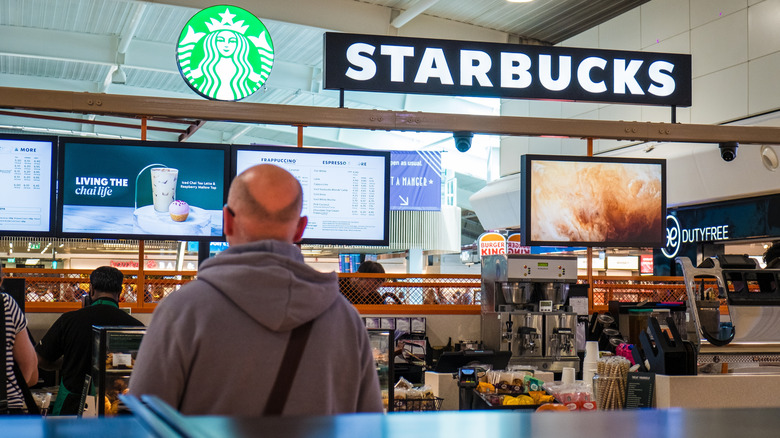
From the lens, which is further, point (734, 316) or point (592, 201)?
point (592, 201)

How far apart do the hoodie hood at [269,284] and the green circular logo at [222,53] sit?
4.49 m

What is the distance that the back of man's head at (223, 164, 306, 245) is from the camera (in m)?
1.79

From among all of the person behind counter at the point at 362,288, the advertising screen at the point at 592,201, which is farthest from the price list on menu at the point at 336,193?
the advertising screen at the point at 592,201

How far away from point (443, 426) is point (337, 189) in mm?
5239

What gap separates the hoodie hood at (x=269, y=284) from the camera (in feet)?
5.52

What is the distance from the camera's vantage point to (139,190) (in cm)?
586

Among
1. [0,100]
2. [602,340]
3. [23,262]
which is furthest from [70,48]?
[602,340]

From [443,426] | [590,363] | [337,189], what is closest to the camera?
[443,426]

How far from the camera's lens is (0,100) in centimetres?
564

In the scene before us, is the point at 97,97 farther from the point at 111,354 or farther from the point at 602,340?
the point at 602,340

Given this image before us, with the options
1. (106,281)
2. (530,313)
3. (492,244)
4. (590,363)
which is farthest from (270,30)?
(590,363)

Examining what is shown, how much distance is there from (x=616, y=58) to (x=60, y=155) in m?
4.51

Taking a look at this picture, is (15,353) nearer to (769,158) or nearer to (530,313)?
(530,313)

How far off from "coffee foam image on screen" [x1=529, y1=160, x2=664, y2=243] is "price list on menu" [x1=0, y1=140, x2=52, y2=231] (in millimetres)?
3849
